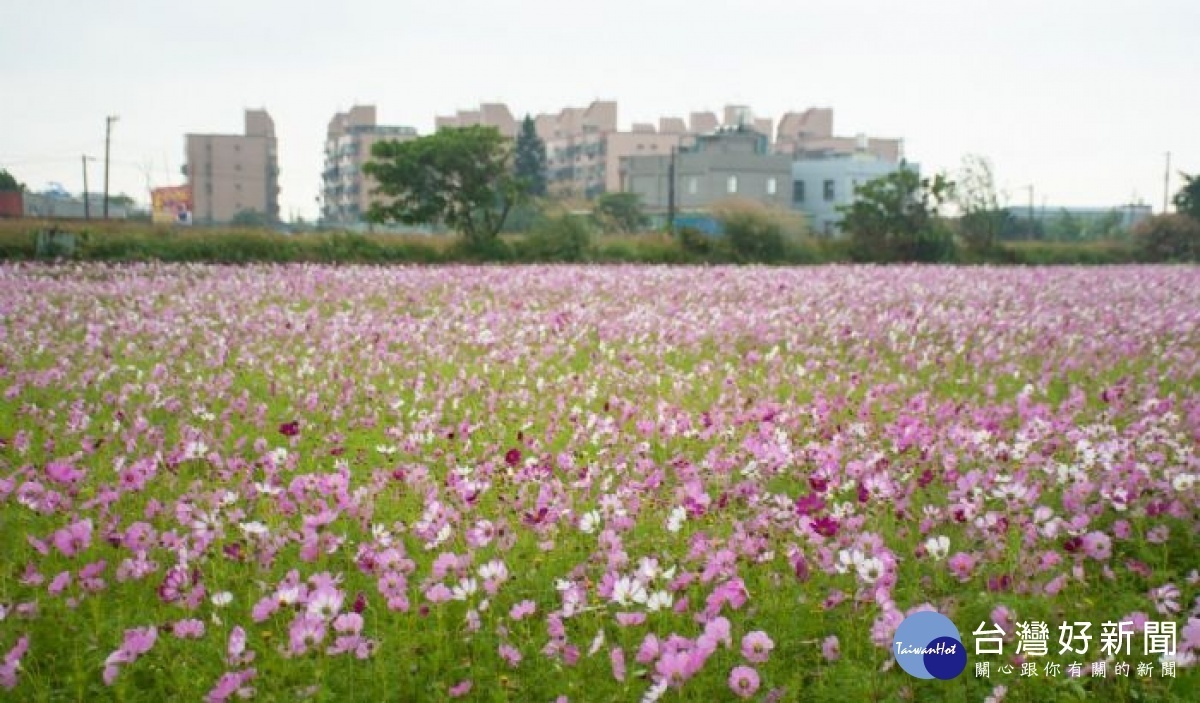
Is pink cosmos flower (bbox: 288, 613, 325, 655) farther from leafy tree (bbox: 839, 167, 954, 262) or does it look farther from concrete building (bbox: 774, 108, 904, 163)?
concrete building (bbox: 774, 108, 904, 163)

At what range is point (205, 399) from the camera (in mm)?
7047

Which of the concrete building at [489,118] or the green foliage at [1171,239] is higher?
the concrete building at [489,118]

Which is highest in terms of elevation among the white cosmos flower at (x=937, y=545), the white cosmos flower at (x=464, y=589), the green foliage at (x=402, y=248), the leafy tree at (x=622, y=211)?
the leafy tree at (x=622, y=211)

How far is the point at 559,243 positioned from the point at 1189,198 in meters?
29.6

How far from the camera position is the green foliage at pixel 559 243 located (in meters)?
28.1

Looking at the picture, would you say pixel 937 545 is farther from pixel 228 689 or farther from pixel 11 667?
pixel 11 667

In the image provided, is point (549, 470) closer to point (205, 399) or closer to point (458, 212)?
point (205, 399)

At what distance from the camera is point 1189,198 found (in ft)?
140

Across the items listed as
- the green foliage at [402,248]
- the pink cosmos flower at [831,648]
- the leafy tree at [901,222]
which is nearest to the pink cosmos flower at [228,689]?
the pink cosmos flower at [831,648]

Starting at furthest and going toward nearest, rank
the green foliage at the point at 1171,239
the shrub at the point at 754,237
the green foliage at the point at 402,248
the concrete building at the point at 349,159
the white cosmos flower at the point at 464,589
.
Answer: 1. the concrete building at the point at 349,159
2. the green foliage at the point at 1171,239
3. the shrub at the point at 754,237
4. the green foliage at the point at 402,248
5. the white cosmos flower at the point at 464,589

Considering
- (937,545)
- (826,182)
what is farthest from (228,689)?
(826,182)

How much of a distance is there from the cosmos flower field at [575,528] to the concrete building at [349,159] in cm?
9177

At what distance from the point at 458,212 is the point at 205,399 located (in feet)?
85.1

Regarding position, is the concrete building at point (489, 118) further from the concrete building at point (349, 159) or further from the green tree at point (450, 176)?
the green tree at point (450, 176)
